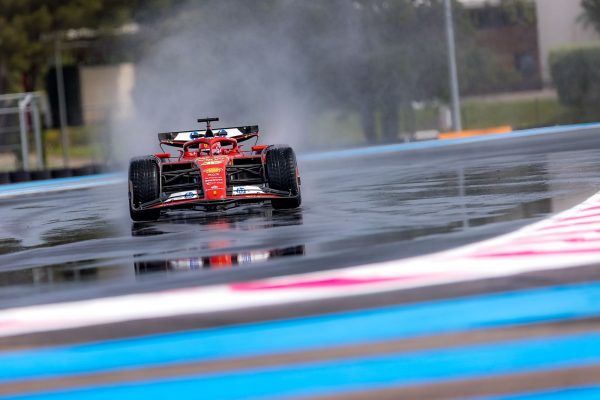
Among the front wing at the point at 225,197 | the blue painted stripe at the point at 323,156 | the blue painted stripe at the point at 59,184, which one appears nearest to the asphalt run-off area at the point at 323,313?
Answer: the front wing at the point at 225,197

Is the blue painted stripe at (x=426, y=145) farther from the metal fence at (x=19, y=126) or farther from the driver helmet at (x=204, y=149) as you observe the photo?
the driver helmet at (x=204, y=149)

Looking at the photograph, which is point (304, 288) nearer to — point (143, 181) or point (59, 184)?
point (143, 181)

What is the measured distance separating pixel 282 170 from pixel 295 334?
5228 mm

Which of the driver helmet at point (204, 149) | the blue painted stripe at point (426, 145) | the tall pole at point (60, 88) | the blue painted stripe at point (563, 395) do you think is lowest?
the blue painted stripe at point (563, 395)

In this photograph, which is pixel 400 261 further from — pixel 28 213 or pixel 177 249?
pixel 28 213

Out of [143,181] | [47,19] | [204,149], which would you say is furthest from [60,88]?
[143,181]

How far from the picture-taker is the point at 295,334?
13.1 feet

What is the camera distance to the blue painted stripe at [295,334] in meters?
3.96

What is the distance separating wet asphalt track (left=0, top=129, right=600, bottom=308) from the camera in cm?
577

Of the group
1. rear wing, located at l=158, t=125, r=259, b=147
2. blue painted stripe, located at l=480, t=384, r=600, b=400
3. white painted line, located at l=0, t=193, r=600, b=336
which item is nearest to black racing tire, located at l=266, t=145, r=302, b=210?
rear wing, located at l=158, t=125, r=259, b=147

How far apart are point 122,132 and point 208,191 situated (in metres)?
22.1

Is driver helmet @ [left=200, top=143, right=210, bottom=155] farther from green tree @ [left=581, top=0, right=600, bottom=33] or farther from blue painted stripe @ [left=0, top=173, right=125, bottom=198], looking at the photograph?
green tree @ [left=581, top=0, right=600, bottom=33]

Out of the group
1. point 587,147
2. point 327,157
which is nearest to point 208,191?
point 587,147

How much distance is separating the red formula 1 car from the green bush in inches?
978
